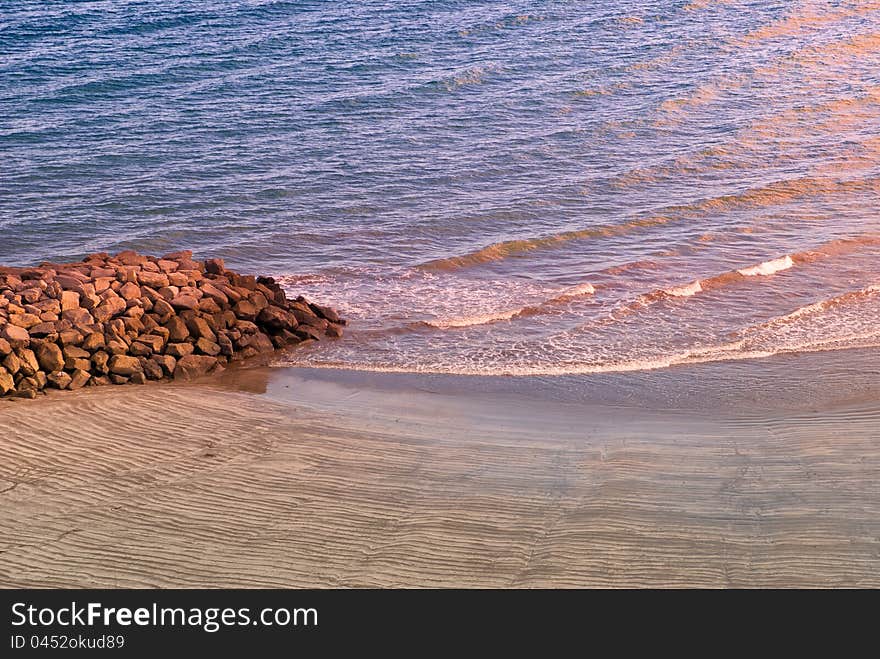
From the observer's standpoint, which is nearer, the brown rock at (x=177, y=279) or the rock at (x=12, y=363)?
the rock at (x=12, y=363)

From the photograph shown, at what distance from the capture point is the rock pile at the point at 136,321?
12227mm

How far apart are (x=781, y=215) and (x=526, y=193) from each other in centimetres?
485

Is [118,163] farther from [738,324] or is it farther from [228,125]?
[738,324]

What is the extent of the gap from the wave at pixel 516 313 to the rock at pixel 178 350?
350cm

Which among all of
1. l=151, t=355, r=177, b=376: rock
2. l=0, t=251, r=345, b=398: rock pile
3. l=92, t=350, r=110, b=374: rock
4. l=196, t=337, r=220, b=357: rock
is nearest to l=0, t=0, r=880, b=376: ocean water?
l=0, t=251, r=345, b=398: rock pile

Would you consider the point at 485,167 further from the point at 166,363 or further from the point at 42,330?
the point at 42,330

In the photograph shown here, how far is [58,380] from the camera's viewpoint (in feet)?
39.8

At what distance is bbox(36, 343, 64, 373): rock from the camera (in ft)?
39.8

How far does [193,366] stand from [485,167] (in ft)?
35.8

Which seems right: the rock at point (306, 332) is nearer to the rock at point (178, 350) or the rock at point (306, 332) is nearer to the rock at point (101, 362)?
the rock at point (178, 350)

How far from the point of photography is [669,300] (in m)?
15.6

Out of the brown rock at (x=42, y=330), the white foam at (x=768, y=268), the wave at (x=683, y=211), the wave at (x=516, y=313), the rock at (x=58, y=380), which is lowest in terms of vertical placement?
the white foam at (x=768, y=268)

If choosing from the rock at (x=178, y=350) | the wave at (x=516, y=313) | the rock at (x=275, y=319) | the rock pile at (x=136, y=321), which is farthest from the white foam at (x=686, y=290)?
the rock at (x=178, y=350)
